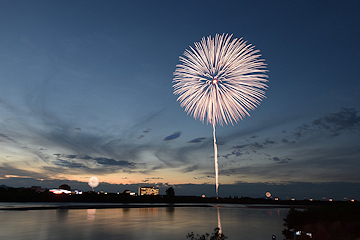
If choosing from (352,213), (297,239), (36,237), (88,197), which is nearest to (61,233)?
(36,237)

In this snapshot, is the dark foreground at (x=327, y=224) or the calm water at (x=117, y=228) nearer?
the dark foreground at (x=327, y=224)

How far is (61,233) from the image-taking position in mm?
25172

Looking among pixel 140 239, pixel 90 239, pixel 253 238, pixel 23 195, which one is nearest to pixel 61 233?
pixel 90 239

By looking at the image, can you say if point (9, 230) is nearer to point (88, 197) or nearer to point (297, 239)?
point (297, 239)

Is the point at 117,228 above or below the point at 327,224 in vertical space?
below

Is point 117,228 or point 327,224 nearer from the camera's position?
point 327,224

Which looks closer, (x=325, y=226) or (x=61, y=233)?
(x=325, y=226)

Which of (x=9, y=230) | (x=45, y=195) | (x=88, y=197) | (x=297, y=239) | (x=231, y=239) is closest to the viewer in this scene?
(x=297, y=239)

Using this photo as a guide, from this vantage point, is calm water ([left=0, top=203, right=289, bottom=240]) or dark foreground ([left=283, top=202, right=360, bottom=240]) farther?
calm water ([left=0, top=203, right=289, bottom=240])

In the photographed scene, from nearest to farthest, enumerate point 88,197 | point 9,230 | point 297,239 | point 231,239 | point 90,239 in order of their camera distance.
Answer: point 297,239 < point 90,239 < point 231,239 < point 9,230 < point 88,197

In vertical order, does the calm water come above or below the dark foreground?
below

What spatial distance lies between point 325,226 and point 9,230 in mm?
31833

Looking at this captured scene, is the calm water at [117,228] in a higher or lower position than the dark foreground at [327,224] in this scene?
lower

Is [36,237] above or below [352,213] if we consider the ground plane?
below
